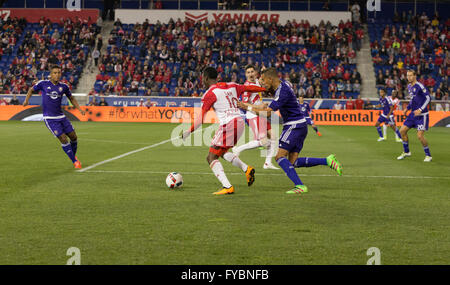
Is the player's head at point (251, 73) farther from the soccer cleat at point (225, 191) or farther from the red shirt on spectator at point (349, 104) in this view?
the red shirt on spectator at point (349, 104)

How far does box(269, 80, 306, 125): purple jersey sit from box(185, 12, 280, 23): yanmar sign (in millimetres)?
39699

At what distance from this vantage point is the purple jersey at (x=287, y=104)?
9.00m

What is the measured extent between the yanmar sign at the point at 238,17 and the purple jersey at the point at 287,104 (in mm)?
39699

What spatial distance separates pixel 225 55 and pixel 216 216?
36.6 meters

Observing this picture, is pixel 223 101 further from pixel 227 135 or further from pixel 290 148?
pixel 290 148

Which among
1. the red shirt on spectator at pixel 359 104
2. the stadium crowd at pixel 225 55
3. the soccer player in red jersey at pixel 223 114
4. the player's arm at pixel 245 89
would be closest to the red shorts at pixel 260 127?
the player's arm at pixel 245 89

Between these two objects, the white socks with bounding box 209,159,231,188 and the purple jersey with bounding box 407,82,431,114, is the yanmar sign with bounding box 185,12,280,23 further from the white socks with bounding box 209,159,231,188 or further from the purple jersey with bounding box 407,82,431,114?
the white socks with bounding box 209,159,231,188

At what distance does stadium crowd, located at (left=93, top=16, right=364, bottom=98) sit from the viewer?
40.0 metres

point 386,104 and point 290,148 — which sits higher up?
point 386,104

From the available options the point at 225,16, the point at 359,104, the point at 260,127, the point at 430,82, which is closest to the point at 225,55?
the point at 225,16

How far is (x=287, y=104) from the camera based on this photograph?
921 centimetres
